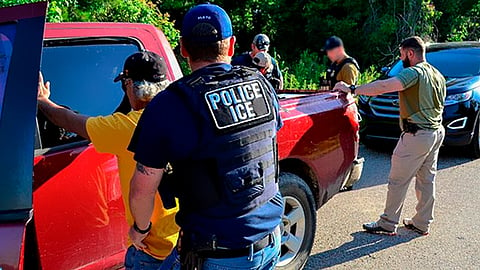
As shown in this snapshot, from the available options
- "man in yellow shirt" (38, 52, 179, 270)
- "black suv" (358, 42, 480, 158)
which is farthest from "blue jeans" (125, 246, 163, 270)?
"black suv" (358, 42, 480, 158)

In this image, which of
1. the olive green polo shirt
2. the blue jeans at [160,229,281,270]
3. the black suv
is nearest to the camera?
the blue jeans at [160,229,281,270]

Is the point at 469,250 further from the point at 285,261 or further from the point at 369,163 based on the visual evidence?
the point at 369,163

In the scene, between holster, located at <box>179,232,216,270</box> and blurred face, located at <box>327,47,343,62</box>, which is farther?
blurred face, located at <box>327,47,343,62</box>

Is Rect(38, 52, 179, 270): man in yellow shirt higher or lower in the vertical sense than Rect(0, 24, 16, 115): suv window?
lower

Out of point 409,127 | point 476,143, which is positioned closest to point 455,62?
point 476,143

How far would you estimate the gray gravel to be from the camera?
4613 mm

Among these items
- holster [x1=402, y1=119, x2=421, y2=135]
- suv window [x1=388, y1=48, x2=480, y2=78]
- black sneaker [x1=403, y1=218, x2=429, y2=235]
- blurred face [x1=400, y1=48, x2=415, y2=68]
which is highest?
blurred face [x1=400, y1=48, x2=415, y2=68]

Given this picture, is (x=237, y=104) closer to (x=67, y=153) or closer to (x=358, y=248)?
(x=67, y=153)

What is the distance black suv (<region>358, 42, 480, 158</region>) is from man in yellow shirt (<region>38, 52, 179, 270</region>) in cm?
606

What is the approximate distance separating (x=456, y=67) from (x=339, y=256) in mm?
4983

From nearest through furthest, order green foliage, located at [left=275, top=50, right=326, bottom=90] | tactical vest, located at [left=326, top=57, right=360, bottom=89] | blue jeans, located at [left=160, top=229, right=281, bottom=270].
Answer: blue jeans, located at [left=160, top=229, right=281, bottom=270], tactical vest, located at [left=326, top=57, right=360, bottom=89], green foliage, located at [left=275, top=50, right=326, bottom=90]

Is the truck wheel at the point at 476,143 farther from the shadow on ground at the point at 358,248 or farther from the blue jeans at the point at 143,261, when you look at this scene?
the blue jeans at the point at 143,261

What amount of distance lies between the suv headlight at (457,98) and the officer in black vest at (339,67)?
1758mm

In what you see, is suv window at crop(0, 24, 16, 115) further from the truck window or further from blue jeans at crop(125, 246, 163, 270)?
blue jeans at crop(125, 246, 163, 270)
